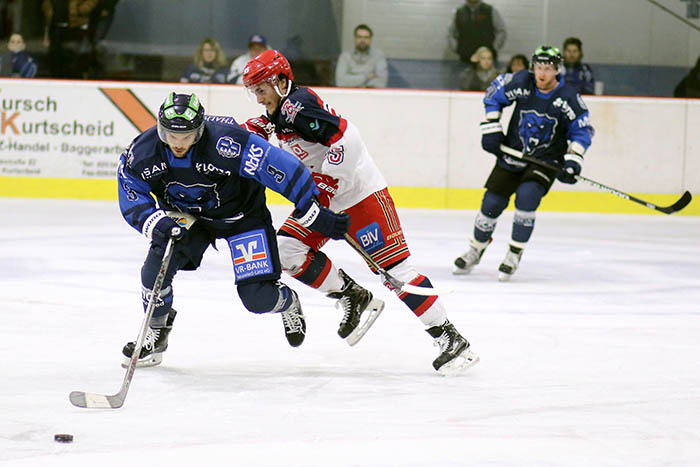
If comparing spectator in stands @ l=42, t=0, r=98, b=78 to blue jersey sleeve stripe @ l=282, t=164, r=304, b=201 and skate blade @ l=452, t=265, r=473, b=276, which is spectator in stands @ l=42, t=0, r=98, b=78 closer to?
skate blade @ l=452, t=265, r=473, b=276

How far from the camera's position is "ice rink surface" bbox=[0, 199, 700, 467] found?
99.7 inches

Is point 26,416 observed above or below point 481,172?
above

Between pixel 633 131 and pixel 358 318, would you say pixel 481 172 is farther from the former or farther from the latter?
pixel 358 318

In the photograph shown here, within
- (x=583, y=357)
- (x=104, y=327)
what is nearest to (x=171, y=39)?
(x=104, y=327)

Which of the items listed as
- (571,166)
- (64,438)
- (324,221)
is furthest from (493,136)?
(64,438)

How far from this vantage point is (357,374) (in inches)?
133

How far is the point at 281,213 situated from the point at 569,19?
3329 millimetres

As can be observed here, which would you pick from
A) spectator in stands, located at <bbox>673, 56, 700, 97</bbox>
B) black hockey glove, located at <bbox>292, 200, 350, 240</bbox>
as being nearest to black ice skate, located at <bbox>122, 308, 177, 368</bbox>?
black hockey glove, located at <bbox>292, 200, 350, 240</bbox>

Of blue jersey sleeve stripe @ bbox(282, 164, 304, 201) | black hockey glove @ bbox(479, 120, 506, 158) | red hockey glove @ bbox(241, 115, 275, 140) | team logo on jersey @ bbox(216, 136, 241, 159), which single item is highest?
team logo on jersey @ bbox(216, 136, 241, 159)

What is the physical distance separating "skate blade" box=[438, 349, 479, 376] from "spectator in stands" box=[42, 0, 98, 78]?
21.4 feet

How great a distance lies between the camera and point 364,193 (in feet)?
11.8

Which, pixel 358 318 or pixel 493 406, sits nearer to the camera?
pixel 493 406

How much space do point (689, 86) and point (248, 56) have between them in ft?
13.0

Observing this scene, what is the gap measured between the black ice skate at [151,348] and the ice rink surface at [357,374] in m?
0.05
